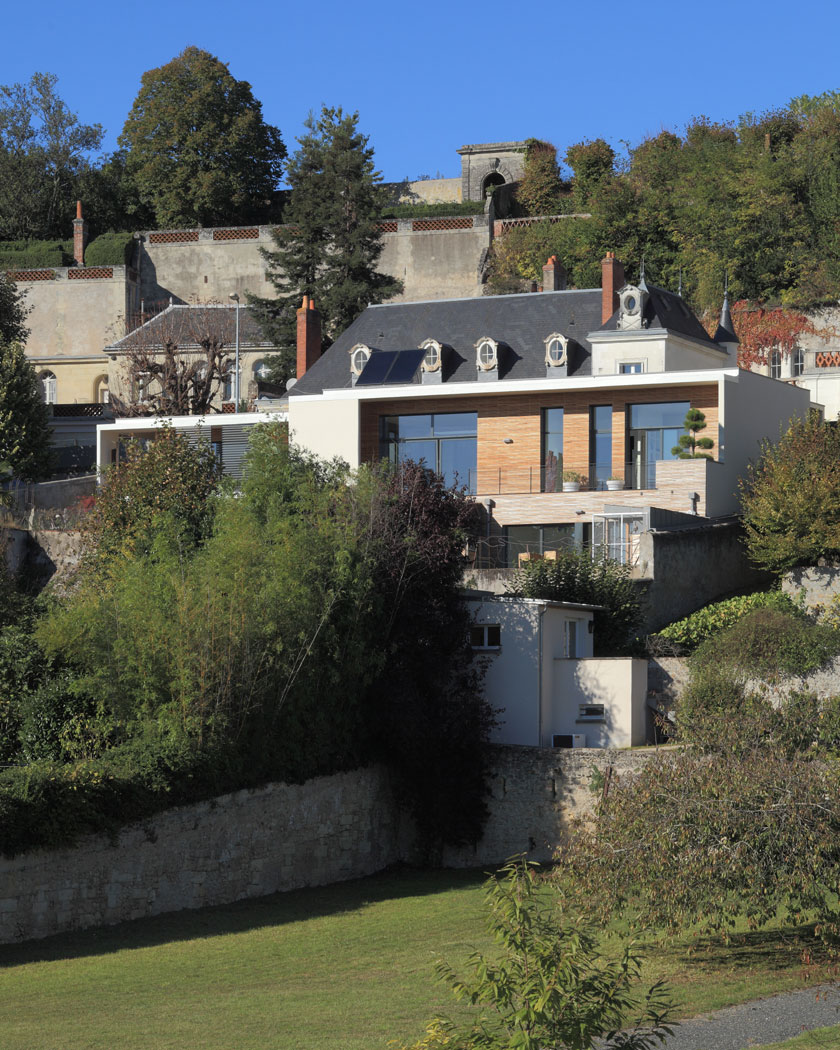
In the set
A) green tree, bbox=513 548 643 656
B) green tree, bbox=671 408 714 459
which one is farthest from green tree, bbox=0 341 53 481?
green tree, bbox=671 408 714 459

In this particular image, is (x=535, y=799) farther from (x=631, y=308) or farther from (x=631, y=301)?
(x=631, y=301)

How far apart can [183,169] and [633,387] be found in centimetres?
3892

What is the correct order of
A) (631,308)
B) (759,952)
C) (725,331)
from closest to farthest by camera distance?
(759,952) → (631,308) → (725,331)

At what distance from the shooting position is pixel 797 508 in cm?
3309

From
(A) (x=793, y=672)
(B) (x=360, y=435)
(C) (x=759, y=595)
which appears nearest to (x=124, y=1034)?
(A) (x=793, y=672)

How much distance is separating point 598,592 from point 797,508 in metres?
4.79

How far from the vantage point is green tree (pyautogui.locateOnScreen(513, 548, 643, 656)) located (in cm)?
3191

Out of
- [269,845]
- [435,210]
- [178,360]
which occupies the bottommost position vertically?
[269,845]

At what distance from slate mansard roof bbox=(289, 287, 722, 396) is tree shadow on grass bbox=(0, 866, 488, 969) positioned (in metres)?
15.7

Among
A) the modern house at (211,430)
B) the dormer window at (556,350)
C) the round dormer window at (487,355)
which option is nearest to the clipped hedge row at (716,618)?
the dormer window at (556,350)

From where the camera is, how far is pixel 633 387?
39.1 meters

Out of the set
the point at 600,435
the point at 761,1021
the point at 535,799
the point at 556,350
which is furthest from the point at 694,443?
the point at 761,1021

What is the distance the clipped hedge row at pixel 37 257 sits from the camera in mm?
68688

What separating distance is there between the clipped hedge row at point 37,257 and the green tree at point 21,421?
21.2 meters
